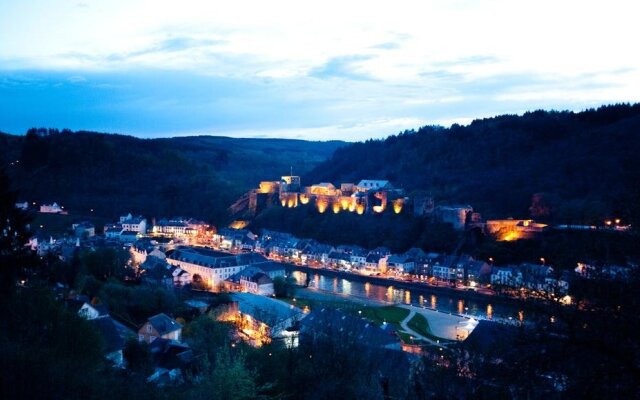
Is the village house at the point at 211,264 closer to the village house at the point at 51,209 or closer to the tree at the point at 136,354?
the tree at the point at 136,354

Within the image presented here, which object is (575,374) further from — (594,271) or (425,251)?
(425,251)

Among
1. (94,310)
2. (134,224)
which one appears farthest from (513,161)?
(94,310)

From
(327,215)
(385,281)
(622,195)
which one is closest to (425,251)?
(385,281)

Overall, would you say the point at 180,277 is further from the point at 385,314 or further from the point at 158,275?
the point at 385,314

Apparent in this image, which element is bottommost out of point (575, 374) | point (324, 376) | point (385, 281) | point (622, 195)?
point (385, 281)

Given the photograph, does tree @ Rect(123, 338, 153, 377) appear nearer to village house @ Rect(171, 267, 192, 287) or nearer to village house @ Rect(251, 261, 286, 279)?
village house @ Rect(171, 267, 192, 287)

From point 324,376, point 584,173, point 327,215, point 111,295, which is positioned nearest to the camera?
point 324,376
